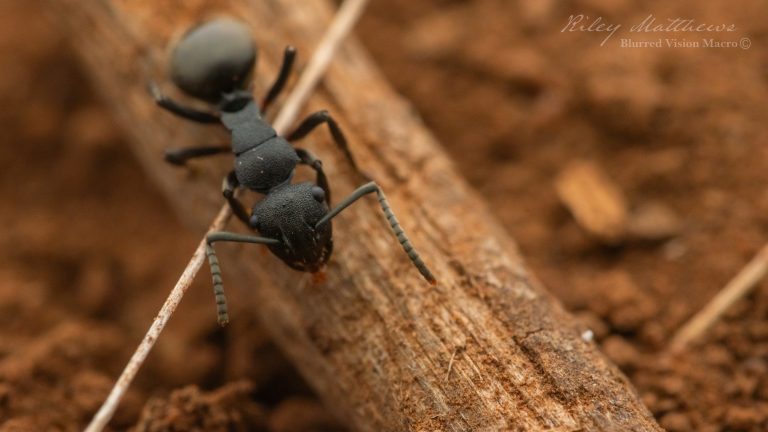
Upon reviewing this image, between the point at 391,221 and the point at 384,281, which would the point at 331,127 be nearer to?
the point at 391,221

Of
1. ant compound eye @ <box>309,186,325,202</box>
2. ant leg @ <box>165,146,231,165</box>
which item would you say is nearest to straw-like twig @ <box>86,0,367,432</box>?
ant leg @ <box>165,146,231,165</box>

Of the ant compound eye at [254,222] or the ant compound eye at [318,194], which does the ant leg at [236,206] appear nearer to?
the ant compound eye at [254,222]

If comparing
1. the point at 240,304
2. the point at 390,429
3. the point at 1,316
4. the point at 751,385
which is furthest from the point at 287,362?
the point at 751,385

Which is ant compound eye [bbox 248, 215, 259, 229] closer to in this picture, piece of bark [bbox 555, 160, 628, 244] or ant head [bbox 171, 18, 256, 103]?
ant head [bbox 171, 18, 256, 103]

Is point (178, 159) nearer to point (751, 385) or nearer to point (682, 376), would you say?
point (682, 376)

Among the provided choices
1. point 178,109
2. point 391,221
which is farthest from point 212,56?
point 391,221

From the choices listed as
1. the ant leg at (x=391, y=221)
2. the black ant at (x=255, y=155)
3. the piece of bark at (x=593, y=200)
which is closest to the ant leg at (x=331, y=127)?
the black ant at (x=255, y=155)
